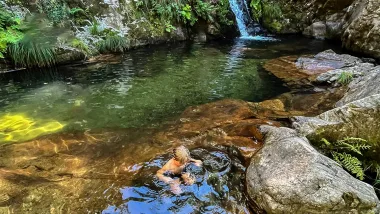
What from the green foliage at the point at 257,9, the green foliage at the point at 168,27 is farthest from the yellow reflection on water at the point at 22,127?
the green foliage at the point at 257,9

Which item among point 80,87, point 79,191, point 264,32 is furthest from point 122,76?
point 264,32

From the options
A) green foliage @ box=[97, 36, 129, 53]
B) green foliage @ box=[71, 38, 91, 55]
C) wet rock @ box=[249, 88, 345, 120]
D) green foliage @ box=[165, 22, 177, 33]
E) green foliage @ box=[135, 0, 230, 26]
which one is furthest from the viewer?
green foliage @ box=[165, 22, 177, 33]

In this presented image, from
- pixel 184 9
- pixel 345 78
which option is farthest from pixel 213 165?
pixel 184 9

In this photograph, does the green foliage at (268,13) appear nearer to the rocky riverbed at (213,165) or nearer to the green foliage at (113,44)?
A: the green foliage at (113,44)

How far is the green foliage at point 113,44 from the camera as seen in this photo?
33.7 feet

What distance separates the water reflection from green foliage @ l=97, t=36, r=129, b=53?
7.30 metres

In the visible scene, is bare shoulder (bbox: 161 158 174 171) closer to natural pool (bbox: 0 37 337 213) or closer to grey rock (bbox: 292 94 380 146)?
natural pool (bbox: 0 37 337 213)

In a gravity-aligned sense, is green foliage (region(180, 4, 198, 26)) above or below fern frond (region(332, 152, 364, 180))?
above

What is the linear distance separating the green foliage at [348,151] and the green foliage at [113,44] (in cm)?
844

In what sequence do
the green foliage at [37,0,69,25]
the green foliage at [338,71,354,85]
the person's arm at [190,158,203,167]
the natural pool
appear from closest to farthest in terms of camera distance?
the natural pool
the person's arm at [190,158,203,167]
the green foliage at [338,71,354,85]
the green foliage at [37,0,69,25]

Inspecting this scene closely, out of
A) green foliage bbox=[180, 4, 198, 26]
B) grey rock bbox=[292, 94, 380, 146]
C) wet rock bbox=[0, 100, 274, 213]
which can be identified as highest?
green foliage bbox=[180, 4, 198, 26]

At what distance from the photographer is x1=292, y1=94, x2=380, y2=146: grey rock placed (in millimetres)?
3838

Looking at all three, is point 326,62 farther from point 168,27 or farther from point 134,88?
point 168,27

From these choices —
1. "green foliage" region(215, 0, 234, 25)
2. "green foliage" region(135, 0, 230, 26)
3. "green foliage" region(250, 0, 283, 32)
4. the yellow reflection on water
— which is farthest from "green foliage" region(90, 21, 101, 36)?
"green foliage" region(250, 0, 283, 32)
